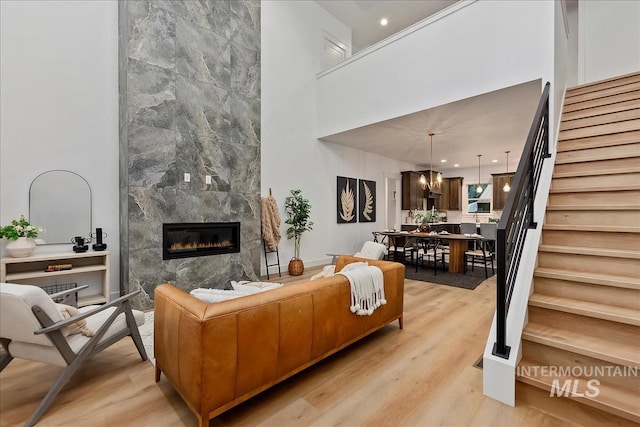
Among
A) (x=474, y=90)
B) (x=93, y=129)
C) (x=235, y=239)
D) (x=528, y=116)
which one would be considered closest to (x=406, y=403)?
(x=235, y=239)

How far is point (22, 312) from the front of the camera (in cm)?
160

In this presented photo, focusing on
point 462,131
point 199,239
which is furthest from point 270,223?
point 462,131

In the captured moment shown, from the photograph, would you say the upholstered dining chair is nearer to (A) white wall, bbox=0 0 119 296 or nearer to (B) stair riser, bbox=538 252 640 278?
(A) white wall, bbox=0 0 119 296

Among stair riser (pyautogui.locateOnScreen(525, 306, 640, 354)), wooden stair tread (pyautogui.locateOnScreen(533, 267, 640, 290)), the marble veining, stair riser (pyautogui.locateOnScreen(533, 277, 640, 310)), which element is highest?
the marble veining

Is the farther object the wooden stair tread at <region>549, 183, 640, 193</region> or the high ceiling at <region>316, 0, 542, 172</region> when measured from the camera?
the high ceiling at <region>316, 0, 542, 172</region>

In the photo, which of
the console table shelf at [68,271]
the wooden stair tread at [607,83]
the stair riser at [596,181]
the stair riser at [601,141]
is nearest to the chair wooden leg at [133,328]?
the console table shelf at [68,271]

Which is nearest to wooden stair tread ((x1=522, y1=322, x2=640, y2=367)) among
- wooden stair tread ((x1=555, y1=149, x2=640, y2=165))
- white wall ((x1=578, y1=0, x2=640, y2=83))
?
wooden stair tread ((x1=555, y1=149, x2=640, y2=165))

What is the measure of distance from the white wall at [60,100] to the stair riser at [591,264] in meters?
4.91

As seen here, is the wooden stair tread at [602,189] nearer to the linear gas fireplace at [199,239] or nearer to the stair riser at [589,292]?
the stair riser at [589,292]

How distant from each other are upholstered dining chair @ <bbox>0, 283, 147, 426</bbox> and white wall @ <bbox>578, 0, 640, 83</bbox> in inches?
326

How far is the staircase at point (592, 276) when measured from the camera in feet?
5.37

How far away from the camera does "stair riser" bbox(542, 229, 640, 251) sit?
2133mm

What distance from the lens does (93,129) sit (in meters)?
3.65

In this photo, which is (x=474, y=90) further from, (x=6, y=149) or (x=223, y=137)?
(x=6, y=149)
